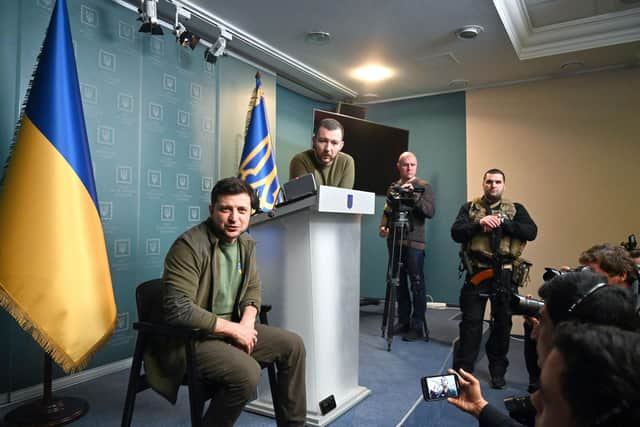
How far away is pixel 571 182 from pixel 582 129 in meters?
0.51

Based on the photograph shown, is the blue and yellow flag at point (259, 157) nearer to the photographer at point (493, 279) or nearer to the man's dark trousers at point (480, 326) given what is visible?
the photographer at point (493, 279)

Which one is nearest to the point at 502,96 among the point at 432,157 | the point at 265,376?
the point at 432,157

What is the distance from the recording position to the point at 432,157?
202 inches

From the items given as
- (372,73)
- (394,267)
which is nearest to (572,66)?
(372,73)

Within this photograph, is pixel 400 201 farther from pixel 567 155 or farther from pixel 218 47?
pixel 567 155

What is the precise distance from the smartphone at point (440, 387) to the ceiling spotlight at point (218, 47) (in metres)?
2.88

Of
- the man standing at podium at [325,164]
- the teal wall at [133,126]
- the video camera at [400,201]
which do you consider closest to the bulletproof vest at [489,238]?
the video camera at [400,201]

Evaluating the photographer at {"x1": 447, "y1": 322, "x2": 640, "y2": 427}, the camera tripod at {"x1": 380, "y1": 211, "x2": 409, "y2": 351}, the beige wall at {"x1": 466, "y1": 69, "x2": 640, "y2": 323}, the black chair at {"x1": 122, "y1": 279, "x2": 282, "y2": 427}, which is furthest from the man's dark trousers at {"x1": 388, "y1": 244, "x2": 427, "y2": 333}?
the photographer at {"x1": 447, "y1": 322, "x2": 640, "y2": 427}

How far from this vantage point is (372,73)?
449 centimetres

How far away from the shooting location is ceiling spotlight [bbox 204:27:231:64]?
10.8 feet

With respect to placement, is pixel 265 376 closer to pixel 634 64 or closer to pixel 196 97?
pixel 196 97

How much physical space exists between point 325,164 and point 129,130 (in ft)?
4.70

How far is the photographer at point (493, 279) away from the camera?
2656mm

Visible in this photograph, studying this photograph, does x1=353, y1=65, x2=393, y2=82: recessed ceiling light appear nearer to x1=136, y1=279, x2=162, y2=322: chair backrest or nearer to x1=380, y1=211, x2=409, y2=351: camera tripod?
x1=380, y1=211, x2=409, y2=351: camera tripod
